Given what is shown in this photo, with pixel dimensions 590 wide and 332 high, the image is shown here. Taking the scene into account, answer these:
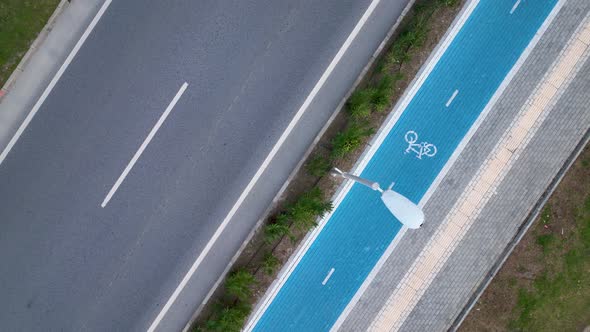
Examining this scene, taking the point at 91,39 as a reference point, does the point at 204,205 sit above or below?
below

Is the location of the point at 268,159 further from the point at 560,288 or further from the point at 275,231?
the point at 560,288

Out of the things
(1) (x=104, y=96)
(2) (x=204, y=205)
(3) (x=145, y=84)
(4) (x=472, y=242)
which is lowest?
(2) (x=204, y=205)

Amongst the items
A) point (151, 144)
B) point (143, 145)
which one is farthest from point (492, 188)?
point (143, 145)

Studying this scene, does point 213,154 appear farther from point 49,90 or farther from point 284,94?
point 49,90

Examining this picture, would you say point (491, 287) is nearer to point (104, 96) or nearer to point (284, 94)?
point (284, 94)

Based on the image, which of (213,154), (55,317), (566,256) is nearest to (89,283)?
(55,317)

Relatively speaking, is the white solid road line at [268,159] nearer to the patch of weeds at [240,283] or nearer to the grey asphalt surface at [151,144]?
the grey asphalt surface at [151,144]

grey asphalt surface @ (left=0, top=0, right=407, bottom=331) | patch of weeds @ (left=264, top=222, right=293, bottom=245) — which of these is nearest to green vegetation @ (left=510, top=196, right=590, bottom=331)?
patch of weeds @ (left=264, top=222, right=293, bottom=245)

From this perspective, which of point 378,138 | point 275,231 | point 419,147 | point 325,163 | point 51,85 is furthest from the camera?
point 419,147
